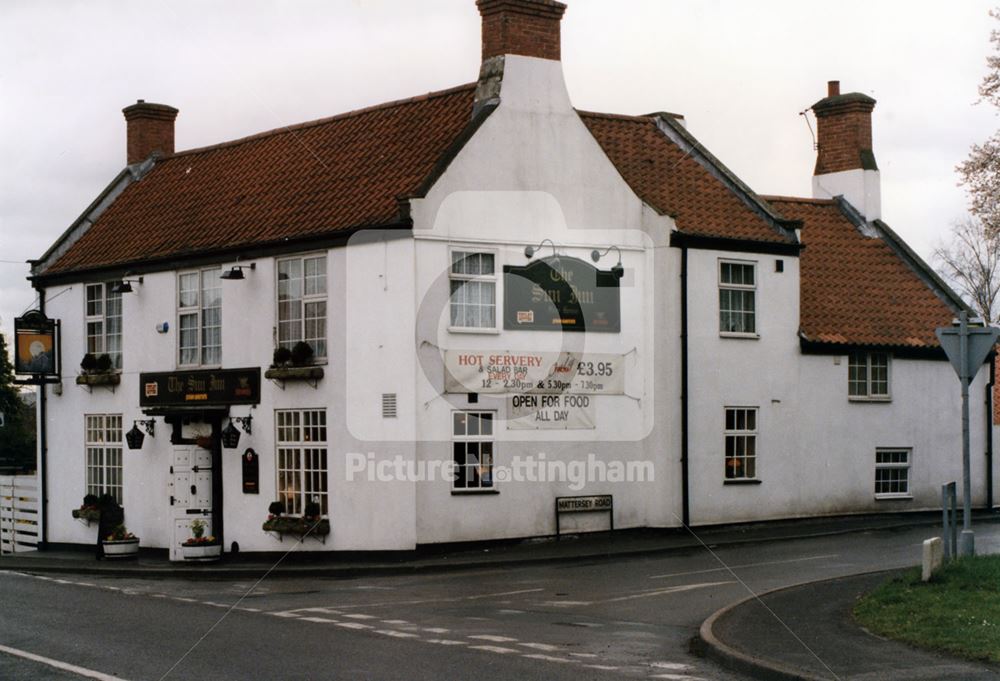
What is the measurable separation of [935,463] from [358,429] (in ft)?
49.8

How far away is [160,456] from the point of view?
31.2 meters

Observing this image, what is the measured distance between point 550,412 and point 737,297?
5954 mm

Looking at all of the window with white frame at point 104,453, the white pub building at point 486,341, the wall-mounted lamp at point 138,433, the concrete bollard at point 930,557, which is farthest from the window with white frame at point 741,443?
the window with white frame at point 104,453

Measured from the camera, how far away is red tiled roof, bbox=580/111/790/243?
3052 cm

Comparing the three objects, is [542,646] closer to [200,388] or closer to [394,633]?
[394,633]

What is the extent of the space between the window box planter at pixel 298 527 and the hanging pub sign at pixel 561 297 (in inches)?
211

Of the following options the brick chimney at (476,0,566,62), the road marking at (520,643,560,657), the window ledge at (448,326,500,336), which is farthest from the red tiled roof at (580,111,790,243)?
the road marking at (520,643,560,657)

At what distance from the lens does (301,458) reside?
91.4 ft

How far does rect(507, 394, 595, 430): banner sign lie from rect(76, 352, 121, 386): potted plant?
1067 centimetres

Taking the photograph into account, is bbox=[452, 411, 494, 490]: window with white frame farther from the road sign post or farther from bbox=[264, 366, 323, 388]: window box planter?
the road sign post

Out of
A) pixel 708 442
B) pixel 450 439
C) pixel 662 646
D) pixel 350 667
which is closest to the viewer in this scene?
pixel 350 667

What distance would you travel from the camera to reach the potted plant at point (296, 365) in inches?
1080

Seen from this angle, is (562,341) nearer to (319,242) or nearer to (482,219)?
(482,219)

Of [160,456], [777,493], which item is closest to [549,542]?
[777,493]
